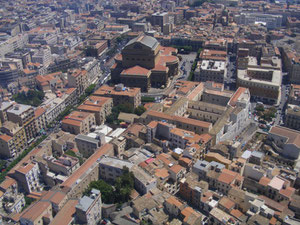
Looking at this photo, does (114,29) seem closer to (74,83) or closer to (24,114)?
(74,83)

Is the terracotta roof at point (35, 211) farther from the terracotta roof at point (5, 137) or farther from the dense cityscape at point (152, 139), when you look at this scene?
the terracotta roof at point (5, 137)

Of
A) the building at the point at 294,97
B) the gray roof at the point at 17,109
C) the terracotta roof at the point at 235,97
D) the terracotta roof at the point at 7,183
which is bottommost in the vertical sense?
the terracotta roof at the point at 7,183

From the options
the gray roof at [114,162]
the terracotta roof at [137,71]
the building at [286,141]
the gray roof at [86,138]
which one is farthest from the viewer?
the terracotta roof at [137,71]

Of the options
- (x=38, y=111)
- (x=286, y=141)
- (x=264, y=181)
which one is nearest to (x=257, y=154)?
(x=264, y=181)

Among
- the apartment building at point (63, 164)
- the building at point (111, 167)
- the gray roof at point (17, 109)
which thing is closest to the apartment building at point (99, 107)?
the gray roof at point (17, 109)

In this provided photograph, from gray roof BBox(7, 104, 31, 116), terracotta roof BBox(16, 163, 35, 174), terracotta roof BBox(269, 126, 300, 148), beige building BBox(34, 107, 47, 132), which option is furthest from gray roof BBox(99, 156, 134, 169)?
terracotta roof BBox(269, 126, 300, 148)

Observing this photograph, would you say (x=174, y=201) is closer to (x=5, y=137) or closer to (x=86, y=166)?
(x=86, y=166)
